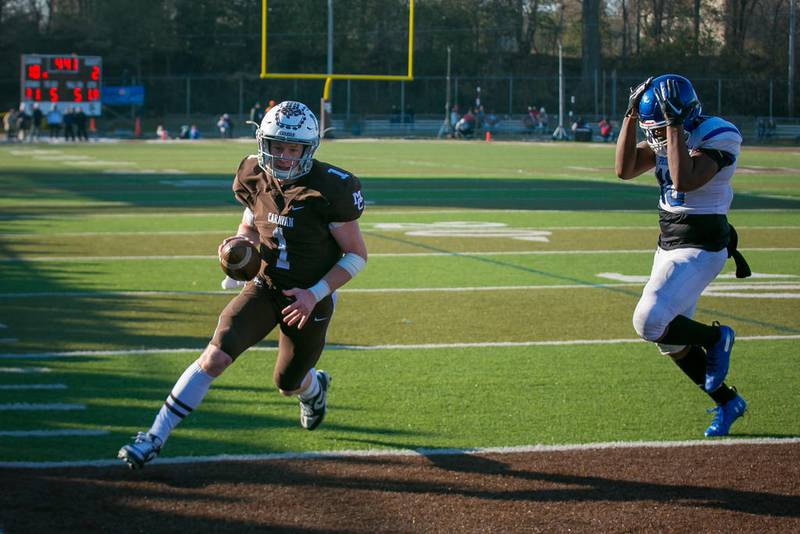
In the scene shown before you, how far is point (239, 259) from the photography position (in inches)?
217

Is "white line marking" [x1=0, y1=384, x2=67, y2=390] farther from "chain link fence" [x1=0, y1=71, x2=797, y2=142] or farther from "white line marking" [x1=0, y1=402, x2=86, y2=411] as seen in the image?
"chain link fence" [x1=0, y1=71, x2=797, y2=142]

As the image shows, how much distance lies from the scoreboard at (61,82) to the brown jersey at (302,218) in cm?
4608

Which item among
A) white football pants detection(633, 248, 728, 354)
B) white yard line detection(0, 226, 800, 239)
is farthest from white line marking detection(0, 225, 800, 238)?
white football pants detection(633, 248, 728, 354)

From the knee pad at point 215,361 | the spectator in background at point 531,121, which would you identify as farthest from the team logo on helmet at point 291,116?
the spectator in background at point 531,121

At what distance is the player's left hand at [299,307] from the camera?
5.41 metres

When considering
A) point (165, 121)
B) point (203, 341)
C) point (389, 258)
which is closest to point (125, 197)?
point (389, 258)

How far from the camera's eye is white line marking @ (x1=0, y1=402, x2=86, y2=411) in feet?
21.3

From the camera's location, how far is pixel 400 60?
50.1 m

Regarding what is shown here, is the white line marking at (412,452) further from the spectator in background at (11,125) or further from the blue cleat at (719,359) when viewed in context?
the spectator in background at (11,125)

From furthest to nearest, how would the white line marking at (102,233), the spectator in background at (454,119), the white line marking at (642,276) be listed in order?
the spectator in background at (454,119)
the white line marking at (102,233)
the white line marking at (642,276)

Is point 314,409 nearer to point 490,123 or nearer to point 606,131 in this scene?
point 606,131

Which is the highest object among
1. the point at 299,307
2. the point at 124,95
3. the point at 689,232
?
the point at 124,95

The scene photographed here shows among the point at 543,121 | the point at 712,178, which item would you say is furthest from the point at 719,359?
the point at 543,121

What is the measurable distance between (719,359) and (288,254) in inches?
92.2
